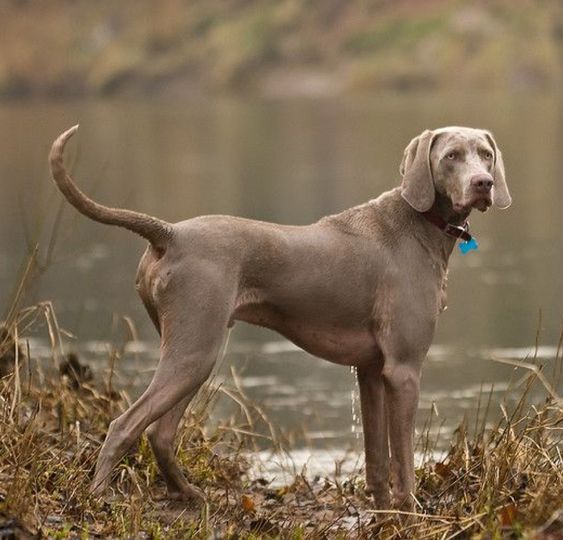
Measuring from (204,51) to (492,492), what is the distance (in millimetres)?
61589

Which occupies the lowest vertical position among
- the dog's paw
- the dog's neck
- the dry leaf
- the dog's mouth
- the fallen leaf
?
the dry leaf

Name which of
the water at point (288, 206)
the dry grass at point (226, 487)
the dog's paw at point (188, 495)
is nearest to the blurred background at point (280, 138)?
the water at point (288, 206)

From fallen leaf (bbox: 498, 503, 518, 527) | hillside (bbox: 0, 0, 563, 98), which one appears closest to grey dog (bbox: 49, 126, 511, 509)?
fallen leaf (bbox: 498, 503, 518, 527)

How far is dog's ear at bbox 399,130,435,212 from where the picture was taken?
7.00 m

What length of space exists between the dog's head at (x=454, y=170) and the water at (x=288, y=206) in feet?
2.47

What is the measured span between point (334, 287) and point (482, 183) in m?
0.74

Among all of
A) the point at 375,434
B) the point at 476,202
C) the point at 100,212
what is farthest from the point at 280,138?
the point at 100,212

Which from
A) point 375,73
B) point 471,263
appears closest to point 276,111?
point 375,73

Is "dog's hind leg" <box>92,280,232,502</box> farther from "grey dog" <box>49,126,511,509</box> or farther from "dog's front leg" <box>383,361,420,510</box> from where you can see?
"dog's front leg" <box>383,361,420,510</box>

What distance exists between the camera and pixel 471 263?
60.8 ft

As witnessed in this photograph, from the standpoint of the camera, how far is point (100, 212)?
6.59m

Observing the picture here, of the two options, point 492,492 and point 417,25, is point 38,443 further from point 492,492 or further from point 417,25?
point 417,25

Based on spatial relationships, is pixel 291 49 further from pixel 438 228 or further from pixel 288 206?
pixel 438 228

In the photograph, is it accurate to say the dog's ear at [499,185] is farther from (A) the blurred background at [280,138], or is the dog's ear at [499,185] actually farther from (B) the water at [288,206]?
(A) the blurred background at [280,138]
